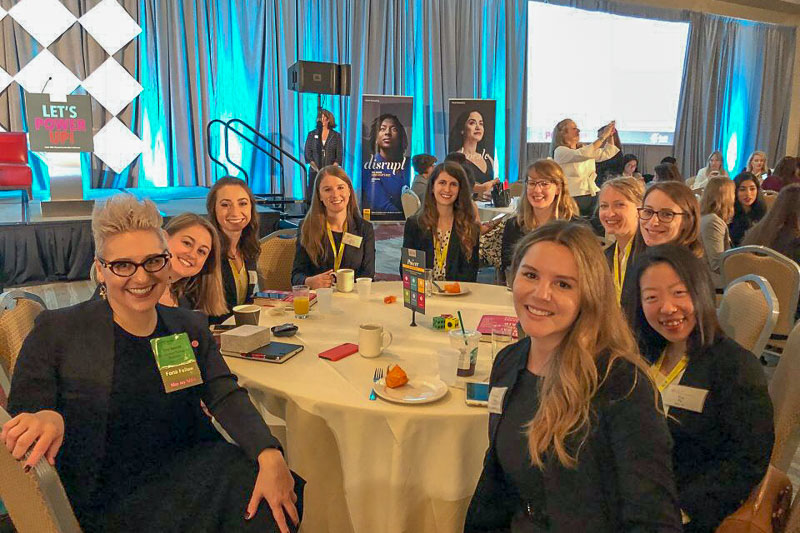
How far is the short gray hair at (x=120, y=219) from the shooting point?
54.7 inches

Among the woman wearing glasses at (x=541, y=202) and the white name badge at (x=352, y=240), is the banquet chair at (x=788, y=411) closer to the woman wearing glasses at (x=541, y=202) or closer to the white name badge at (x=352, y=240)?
the woman wearing glasses at (x=541, y=202)

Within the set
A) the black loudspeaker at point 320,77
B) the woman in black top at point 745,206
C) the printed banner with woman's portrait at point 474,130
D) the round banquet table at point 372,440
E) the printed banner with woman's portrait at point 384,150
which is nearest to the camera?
the round banquet table at point 372,440

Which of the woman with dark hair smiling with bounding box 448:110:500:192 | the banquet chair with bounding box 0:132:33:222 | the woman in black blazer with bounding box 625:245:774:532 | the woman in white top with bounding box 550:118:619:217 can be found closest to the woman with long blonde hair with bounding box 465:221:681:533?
the woman in black blazer with bounding box 625:245:774:532

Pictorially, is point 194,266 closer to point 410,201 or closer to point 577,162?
point 410,201

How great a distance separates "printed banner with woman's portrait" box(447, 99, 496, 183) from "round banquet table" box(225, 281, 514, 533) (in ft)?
25.7

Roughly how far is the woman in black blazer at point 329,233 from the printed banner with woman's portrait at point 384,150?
595 centimetres

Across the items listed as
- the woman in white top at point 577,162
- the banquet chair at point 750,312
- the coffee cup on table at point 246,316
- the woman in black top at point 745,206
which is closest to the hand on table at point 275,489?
the coffee cup on table at point 246,316

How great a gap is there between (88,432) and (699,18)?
13.4 m

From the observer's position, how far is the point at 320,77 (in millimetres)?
7504

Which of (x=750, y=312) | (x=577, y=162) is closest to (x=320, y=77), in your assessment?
(x=577, y=162)

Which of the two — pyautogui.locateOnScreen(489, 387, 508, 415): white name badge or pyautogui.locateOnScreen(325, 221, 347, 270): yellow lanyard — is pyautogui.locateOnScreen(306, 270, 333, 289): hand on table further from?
pyautogui.locateOnScreen(489, 387, 508, 415): white name badge

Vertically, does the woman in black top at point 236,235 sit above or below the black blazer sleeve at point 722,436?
above

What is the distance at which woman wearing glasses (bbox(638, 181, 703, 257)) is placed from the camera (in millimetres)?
2385

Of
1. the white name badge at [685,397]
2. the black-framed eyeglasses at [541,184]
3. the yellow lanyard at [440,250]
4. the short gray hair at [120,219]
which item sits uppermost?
the black-framed eyeglasses at [541,184]
